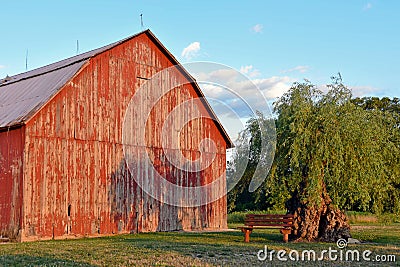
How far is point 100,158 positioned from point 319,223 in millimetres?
8882

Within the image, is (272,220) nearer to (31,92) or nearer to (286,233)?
(286,233)

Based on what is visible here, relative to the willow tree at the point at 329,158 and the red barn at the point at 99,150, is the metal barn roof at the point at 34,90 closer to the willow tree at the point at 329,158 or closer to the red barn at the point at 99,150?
the red barn at the point at 99,150

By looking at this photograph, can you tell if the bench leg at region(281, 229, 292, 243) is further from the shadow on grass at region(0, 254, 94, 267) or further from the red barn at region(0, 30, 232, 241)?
the shadow on grass at region(0, 254, 94, 267)

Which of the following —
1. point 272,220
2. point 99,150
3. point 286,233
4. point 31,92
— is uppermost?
point 31,92

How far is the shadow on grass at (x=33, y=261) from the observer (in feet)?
40.0

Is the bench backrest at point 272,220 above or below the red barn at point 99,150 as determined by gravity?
below

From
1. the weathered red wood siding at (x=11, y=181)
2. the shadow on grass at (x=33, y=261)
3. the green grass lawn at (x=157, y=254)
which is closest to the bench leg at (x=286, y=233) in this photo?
the green grass lawn at (x=157, y=254)

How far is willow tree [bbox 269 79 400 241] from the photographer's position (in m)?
17.7

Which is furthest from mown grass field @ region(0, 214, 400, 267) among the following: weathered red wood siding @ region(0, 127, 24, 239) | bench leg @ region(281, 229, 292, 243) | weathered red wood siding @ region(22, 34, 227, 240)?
weathered red wood siding @ region(22, 34, 227, 240)

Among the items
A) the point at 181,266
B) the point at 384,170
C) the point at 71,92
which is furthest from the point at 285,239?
the point at 71,92

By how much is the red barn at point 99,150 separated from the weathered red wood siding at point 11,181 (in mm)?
36

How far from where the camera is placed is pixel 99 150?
22.0 metres

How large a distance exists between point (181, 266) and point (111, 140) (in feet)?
37.8

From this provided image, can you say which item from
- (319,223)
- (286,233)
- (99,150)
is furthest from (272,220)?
(99,150)
